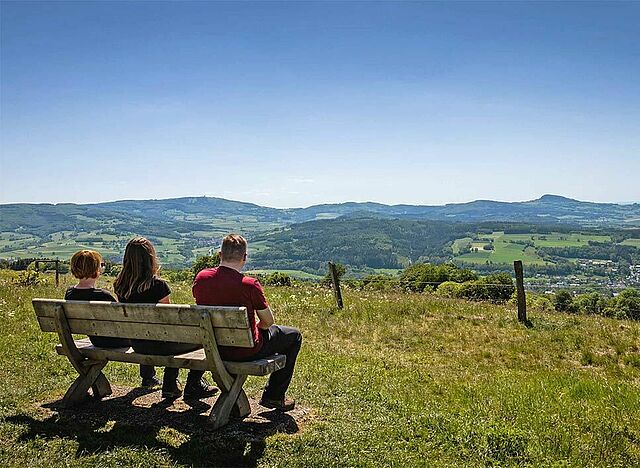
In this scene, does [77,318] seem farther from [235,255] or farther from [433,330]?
[433,330]

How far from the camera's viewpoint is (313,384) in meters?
7.62

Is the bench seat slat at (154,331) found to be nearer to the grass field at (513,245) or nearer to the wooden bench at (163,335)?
the wooden bench at (163,335)

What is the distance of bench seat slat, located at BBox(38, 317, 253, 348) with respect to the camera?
527 centimetres

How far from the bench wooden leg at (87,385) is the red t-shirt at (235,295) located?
1.86 meters

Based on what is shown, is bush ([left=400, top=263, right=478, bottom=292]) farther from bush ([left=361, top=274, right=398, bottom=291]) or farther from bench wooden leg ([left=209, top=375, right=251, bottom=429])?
bench wooden leg ([left=209, top=375, right=251, bottom=429])

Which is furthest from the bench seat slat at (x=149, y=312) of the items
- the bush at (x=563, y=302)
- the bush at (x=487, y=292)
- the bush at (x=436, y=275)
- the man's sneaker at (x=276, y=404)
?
the bush at (x=436, y=275)

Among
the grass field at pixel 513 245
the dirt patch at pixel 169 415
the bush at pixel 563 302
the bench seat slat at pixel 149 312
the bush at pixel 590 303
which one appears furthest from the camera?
the grass field at pixel 513 245

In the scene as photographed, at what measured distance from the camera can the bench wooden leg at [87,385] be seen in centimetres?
631

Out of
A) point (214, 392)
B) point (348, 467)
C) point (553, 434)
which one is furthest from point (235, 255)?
point (553, 434)

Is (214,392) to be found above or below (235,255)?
below

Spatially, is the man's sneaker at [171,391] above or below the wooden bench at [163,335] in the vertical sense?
below

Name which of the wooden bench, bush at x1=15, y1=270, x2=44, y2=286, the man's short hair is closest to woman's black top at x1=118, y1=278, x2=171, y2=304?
the wooden bench

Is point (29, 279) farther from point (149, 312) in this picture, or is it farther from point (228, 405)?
point (228, 405)

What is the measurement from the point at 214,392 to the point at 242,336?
5.86ft
